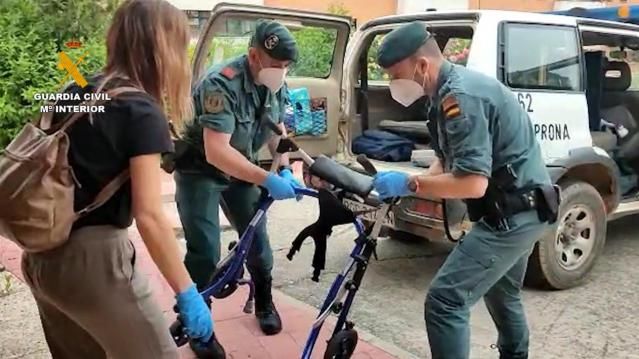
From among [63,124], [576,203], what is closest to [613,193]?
[576,203]

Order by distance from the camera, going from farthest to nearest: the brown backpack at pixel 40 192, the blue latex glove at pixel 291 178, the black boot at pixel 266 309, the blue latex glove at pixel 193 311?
the black boot at pixel 266 309, the blue latex glove at pixel 291 178, the blue latex glove at pixel 193 311, the brown backpack at pixel 40 192

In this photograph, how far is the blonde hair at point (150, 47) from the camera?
1981mm

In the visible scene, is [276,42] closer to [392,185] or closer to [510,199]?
[392,185]

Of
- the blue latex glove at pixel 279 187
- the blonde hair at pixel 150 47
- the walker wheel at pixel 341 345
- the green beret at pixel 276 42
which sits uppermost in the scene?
the blonde hair at pixel 150 47

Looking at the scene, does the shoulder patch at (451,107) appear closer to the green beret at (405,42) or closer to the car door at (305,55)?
the green beret at (405,42)

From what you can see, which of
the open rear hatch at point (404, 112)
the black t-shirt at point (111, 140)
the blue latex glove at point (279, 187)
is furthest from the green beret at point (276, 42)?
the black t-shirt at point (111, 140)

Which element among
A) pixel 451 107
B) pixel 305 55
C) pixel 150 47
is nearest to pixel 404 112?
pixel 305 55

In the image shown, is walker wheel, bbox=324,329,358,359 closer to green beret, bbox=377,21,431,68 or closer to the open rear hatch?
the open rear hatch

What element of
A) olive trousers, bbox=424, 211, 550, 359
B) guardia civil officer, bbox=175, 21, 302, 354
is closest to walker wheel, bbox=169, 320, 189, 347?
guardia civil officer, bbox=175, 21, 302, 354

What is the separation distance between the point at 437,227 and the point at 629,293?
1.50m

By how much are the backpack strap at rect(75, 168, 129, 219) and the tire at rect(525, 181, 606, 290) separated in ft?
10.2

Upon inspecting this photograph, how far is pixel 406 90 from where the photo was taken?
2.77 meters

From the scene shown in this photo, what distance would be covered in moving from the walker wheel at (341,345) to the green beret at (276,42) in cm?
129

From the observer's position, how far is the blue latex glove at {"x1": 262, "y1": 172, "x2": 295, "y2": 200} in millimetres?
3146
